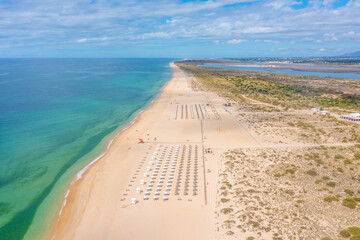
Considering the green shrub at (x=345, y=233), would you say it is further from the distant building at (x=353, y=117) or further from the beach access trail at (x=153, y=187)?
the distant building at (x=353, y=117)

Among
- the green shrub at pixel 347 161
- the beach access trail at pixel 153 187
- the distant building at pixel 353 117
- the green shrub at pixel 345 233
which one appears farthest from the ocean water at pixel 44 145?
the distant building at pixel 353 117

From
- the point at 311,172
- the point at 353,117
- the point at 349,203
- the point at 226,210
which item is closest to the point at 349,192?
the point at 349,203

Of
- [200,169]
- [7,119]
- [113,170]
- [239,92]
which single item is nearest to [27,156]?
[113,170]

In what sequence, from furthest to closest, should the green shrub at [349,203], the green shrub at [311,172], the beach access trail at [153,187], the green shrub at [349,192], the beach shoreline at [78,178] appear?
the green shrub at [311,172], the green shrub at [349,192], the green shrub at [349,203], the beach shoreline at [78,178], the beach access trail at [153,187]

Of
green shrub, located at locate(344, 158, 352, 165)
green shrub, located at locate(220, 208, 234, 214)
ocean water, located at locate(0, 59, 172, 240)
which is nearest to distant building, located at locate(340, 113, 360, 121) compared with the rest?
green shrub, located at locate(344, 158, 352, 165)

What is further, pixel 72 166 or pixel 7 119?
pixel 7 119

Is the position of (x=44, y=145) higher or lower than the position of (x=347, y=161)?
lower

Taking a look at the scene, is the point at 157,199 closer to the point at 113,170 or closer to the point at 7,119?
the point at 113,170

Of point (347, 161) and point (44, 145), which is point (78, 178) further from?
point (347, 161)
